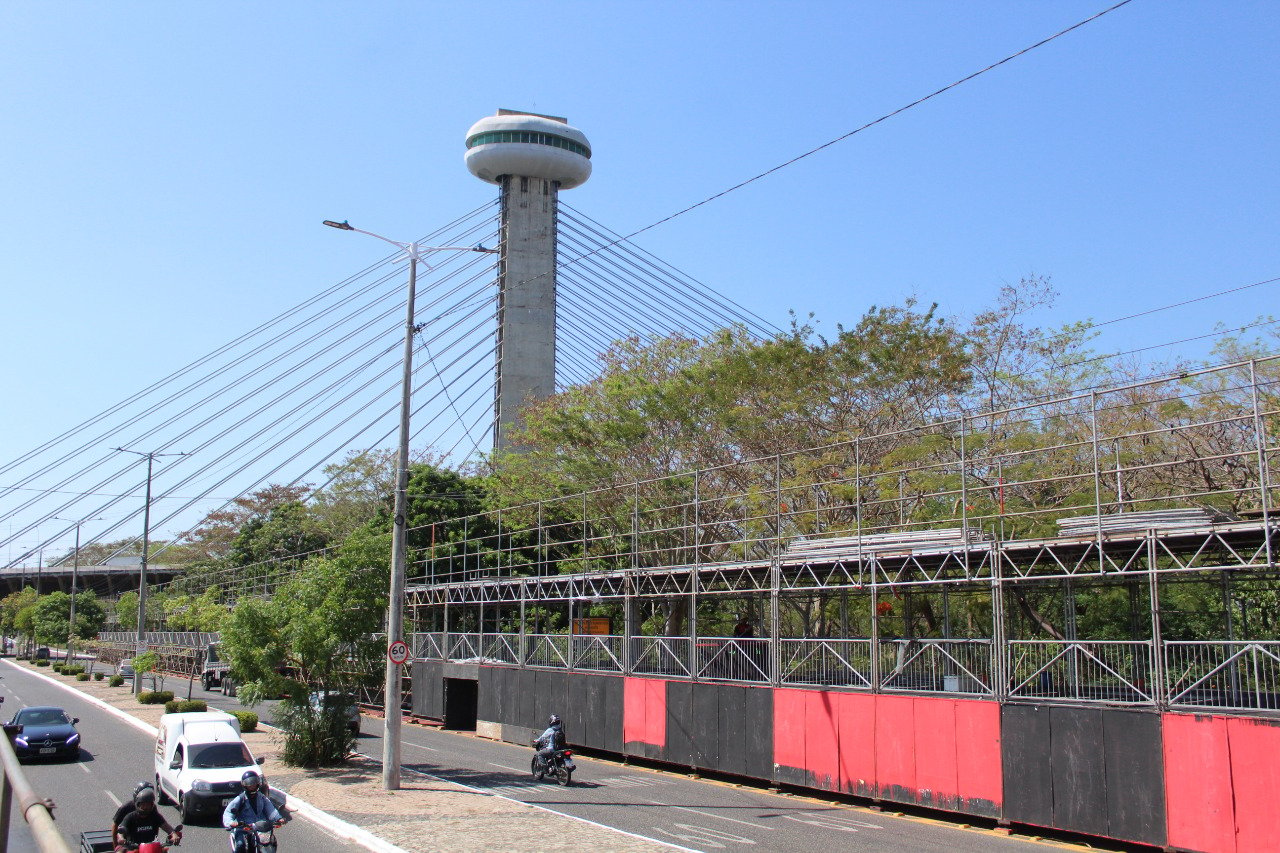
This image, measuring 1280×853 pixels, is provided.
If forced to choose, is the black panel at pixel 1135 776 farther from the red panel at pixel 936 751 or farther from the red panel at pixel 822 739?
the red panel at pixel 822 739

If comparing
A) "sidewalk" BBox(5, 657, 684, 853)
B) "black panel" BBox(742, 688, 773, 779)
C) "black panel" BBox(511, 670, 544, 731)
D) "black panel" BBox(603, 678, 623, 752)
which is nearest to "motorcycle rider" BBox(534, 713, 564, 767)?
"sidewalk" BBox(5, 657, 684, 853)

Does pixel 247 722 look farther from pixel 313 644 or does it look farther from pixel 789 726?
pixel 789 726

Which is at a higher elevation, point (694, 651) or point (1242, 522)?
point (1242, 522)

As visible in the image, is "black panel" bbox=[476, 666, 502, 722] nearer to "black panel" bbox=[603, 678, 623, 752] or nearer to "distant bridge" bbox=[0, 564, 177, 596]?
"black panel" bbox=[603, 678, 623, 752]

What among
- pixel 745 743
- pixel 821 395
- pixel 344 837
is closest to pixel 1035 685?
pixel 745 743

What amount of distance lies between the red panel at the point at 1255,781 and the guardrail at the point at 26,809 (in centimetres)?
1630

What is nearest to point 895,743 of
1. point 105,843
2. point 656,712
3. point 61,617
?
point 656,712

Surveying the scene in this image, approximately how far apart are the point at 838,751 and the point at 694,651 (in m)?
5.52

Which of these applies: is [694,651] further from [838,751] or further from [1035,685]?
[1035,685]

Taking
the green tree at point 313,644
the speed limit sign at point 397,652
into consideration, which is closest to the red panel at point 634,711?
the green tree at point 313,644

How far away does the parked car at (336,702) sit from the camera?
24.1 metres

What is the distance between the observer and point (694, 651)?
2653cm

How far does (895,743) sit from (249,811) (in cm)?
1281

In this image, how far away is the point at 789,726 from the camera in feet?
76.2
